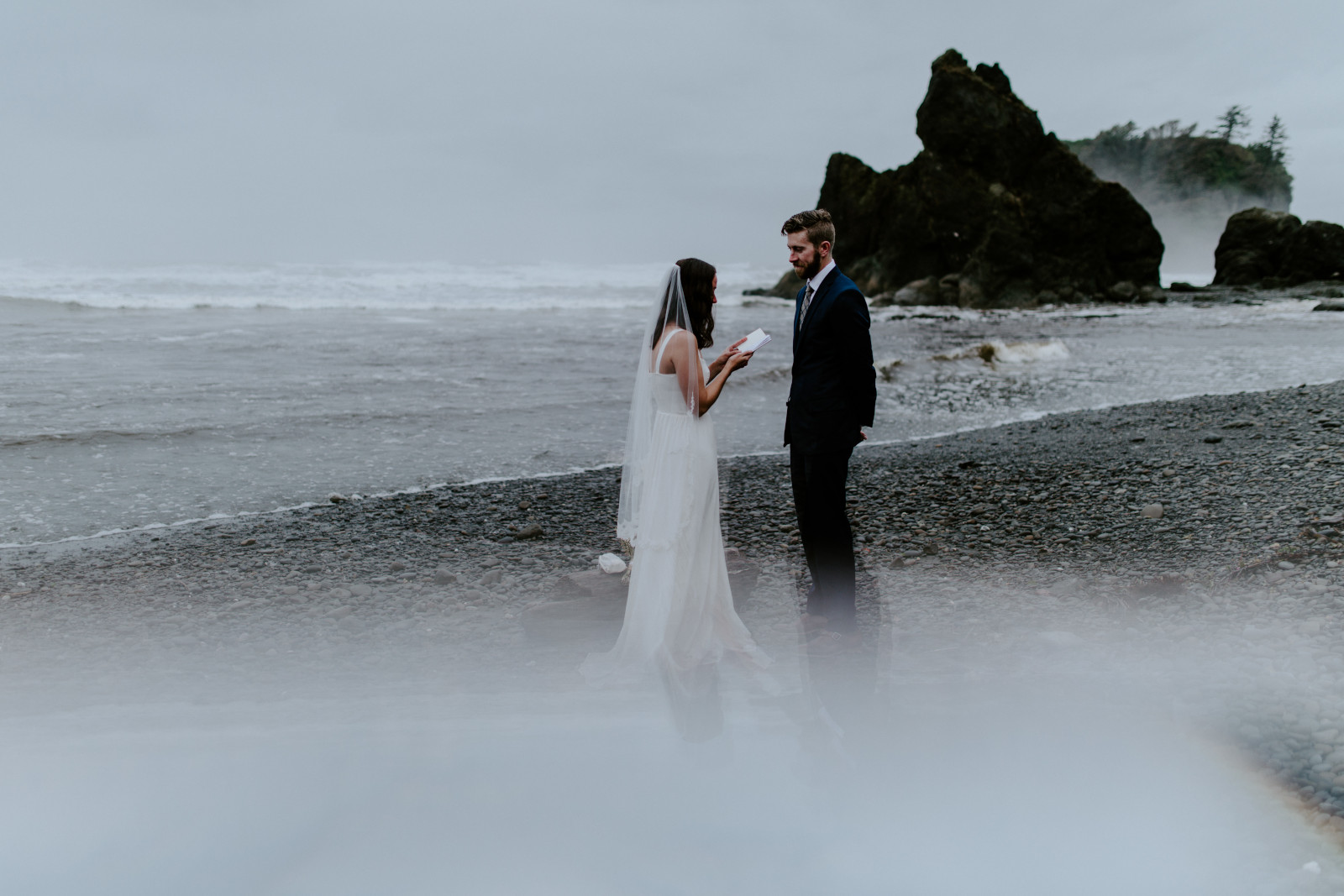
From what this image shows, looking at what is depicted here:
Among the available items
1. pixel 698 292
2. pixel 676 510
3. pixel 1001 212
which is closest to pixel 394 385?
pixel 676 510

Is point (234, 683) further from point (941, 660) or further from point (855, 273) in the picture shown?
point (855, 273)

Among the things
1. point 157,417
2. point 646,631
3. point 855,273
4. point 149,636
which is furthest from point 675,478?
point 855,273

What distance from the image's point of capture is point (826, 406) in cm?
452

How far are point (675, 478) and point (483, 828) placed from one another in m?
1.88

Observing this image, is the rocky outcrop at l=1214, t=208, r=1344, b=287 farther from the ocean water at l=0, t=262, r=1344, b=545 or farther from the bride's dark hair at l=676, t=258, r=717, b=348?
the bride's dark hair at l=676, t=258, r=717, b=348

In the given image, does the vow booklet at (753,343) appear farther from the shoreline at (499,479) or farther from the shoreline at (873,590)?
the shoreline at (499,479)

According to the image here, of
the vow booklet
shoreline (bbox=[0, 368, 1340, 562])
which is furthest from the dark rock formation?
the vow booklet

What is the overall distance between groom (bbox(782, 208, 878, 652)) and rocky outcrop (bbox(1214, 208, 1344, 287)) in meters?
57.6

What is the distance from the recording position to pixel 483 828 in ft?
10.8

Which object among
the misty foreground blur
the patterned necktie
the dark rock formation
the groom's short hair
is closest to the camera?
the misty foreground blur

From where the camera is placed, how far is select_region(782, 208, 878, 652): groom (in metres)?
4.40

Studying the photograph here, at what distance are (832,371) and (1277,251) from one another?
199ft

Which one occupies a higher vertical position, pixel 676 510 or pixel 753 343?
pixel 753 343

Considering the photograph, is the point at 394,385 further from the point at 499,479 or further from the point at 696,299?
the point at 696,299
